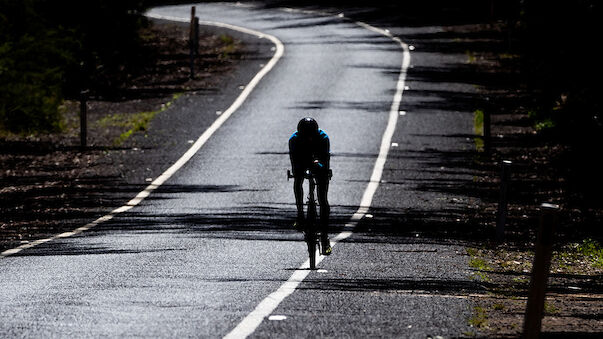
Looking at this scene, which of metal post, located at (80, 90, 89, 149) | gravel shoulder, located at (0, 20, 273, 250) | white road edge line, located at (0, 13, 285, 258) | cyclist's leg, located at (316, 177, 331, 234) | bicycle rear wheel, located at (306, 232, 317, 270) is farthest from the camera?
metal post, located at (80, 90, 89, 149)

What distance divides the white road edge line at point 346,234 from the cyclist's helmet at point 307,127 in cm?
157

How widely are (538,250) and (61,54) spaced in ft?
71.6

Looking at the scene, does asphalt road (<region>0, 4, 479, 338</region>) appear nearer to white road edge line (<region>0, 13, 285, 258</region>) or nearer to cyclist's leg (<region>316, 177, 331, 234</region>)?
white road edge line (<region>0, 13, 285, 258</region>)

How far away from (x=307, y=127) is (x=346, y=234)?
4355 millimetres

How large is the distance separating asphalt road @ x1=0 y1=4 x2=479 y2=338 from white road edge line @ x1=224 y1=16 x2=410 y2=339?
112 millimetres

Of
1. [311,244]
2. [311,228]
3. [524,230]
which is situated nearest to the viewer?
[311,244]

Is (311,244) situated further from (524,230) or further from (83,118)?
(83,118)

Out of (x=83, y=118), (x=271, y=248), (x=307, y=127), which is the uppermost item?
(x=307, y=127)

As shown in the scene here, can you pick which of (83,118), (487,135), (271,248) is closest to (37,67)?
(83,118)

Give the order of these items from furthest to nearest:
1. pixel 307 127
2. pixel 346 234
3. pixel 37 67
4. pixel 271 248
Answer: pixel 37 67 → pixel 346 234 → pixel 271 248 → pixel 307 127

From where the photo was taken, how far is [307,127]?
42.7 feet

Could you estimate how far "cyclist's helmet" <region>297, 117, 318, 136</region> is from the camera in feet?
42.6

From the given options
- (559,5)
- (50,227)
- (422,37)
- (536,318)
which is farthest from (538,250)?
(422,37)

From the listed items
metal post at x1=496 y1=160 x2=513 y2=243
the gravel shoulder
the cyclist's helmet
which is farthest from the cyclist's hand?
the gravel shoulder
